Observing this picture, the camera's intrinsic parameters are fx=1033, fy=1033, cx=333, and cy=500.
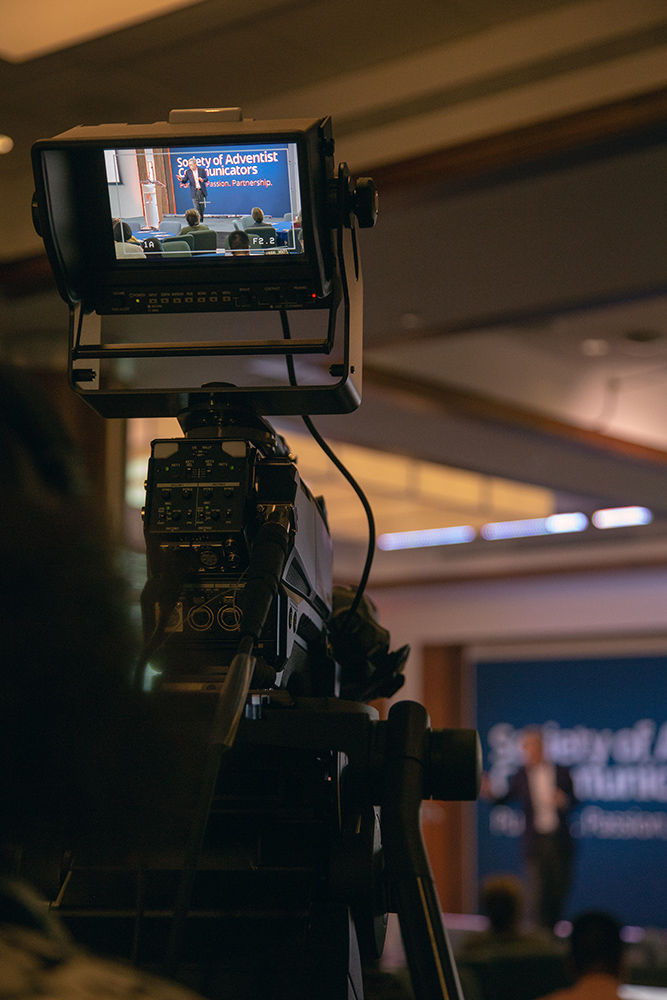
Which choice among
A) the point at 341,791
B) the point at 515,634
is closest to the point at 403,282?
the point at 341,791

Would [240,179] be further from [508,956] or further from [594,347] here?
[594,347]

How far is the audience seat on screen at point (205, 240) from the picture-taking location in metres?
0.97

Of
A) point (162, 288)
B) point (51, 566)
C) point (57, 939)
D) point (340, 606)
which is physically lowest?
point (57, 939)

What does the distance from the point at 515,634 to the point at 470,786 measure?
9.02 meters

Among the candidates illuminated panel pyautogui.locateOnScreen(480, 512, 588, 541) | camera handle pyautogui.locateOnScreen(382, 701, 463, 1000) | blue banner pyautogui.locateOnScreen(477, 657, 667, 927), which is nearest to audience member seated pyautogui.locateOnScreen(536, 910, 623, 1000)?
camera handle pyautogui.locateOnScreen(382, 701, 463, 1000)

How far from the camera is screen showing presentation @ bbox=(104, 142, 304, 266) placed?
93cm

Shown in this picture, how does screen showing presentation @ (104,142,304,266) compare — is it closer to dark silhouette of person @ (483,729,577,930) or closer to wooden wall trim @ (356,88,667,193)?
wooden wall trim @ (356,88,667,193)

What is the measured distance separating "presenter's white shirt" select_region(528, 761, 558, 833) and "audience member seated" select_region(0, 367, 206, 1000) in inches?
360

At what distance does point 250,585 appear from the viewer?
2.53 ft

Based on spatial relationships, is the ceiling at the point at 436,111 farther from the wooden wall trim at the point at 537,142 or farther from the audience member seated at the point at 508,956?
the audience member seated at the point at 508,956

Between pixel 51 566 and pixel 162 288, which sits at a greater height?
pixel 162 288

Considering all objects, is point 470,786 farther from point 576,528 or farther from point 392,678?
point 576,528

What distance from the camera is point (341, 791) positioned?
2.86 ft

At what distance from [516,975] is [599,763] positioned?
5392 millimetres
